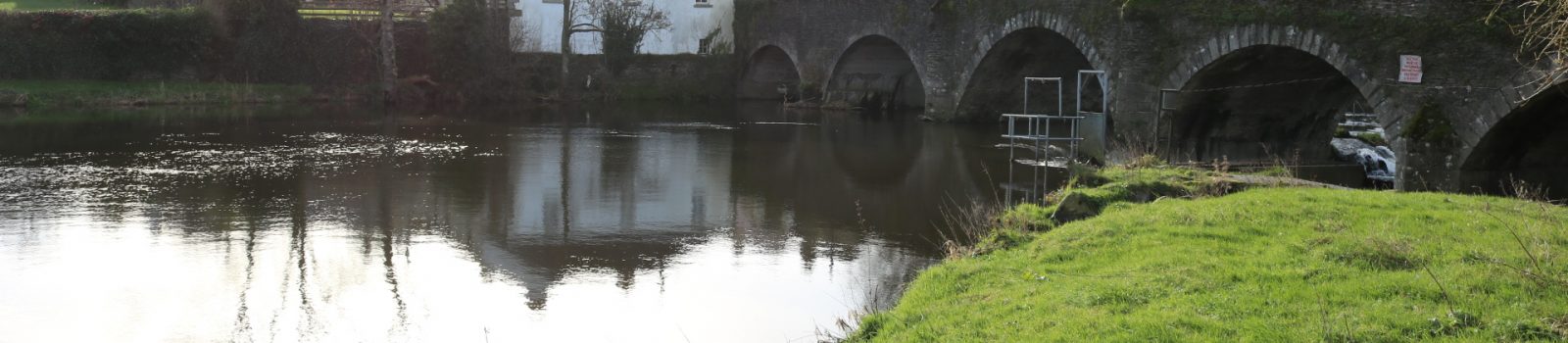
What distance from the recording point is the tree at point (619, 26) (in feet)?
136

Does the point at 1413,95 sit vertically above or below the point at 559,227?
above

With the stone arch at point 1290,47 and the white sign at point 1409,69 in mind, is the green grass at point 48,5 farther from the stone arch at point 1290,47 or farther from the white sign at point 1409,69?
the white sign at point 1409,69

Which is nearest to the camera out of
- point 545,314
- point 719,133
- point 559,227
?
point 545,314

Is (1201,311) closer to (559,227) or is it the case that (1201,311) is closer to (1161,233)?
(1161,233)

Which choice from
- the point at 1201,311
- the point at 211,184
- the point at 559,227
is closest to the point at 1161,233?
the point at 1201,311

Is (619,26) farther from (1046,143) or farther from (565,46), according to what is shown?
(1046,143)

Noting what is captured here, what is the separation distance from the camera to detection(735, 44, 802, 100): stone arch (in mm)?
42812

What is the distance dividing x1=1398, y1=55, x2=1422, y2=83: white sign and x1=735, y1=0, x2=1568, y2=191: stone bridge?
0.08 m

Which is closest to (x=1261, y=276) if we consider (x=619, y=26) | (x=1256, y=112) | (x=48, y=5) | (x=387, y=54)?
(x=1256, y=112)

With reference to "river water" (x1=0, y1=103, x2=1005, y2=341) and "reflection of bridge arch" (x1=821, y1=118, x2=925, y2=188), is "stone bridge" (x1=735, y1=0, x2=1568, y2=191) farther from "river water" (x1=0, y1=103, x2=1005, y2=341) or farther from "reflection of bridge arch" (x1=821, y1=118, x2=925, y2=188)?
"river water" (x1=0, y1=103, x2=1005, y2=341)

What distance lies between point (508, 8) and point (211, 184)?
25807 mm

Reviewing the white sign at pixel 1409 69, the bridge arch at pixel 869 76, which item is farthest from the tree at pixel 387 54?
the white sign at pixel 1409 69

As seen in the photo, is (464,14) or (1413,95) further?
(464,14)

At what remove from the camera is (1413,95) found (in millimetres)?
14805
